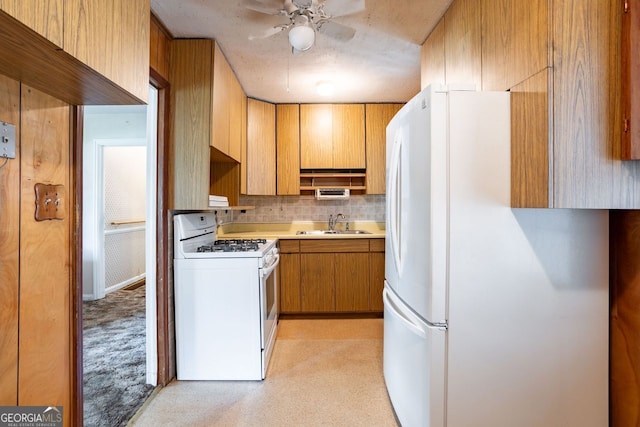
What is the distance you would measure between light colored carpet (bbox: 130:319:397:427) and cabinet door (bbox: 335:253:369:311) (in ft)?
2.01

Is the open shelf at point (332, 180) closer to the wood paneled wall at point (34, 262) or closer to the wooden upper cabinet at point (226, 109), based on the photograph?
the wooden upper cabinet at point (226, 109)

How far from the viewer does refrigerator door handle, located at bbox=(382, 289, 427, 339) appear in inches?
49.4

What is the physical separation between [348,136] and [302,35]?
1790 millimetres

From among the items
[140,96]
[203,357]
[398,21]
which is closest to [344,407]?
[203,357]

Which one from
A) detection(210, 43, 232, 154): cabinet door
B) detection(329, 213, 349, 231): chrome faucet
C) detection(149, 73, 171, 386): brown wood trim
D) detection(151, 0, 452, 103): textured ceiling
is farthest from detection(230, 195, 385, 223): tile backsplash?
detection(149, 73, 171, 386): brown wood trim

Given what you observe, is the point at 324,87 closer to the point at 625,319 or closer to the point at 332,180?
the point at 332,180

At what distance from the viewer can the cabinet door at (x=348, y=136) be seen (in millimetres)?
3391

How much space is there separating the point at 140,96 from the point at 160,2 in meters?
1.05

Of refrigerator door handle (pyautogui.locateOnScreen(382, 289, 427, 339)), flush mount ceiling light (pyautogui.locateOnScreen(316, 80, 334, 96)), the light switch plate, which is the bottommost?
refrigerator door handle (pyautogui.locateOnScreen(382, 289, 427, 339))

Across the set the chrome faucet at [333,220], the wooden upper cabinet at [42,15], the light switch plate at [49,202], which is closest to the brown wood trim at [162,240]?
the light switch plate at [49,202]

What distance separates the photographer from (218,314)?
6.57 ft

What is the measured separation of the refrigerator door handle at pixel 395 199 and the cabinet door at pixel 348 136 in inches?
70.9

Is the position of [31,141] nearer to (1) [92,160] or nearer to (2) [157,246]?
(2) [157,246]

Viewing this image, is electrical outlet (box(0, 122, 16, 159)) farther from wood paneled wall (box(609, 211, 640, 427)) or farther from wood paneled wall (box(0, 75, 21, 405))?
wood paneled wall (box(609, 211, 640, 427))
